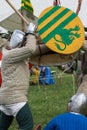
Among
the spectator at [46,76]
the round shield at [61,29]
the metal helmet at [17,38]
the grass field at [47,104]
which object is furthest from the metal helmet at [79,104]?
the spectator at [46,76]

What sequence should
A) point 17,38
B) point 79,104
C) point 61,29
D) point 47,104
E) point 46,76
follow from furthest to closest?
1. point 46,76
2. point 47,104
3. point 17,38
4. point 61,29
5. point 79,104

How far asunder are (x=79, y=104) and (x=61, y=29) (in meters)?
0.85

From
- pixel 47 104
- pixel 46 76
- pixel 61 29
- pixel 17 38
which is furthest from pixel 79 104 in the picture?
pixel 46 76

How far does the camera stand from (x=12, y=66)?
16.5ft

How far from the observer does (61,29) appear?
4676mm

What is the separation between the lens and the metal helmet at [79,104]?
4289mm

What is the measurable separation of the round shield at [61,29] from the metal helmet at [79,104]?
A: 0.48m

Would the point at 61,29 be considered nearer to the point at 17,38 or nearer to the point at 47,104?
the point at 17,38

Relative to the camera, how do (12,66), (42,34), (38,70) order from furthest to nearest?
1. (38,70)
2. (12,66)
3. (42,34)

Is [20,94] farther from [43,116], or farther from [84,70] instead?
[43,116]

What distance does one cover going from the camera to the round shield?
462 cm

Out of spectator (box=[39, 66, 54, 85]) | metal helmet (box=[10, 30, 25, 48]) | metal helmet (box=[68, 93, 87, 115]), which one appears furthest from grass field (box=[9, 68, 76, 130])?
metal helmet (box=[68, 93, 87, 115])

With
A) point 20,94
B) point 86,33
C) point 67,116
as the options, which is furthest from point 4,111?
point 67,116

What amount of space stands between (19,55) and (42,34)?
421 mm
